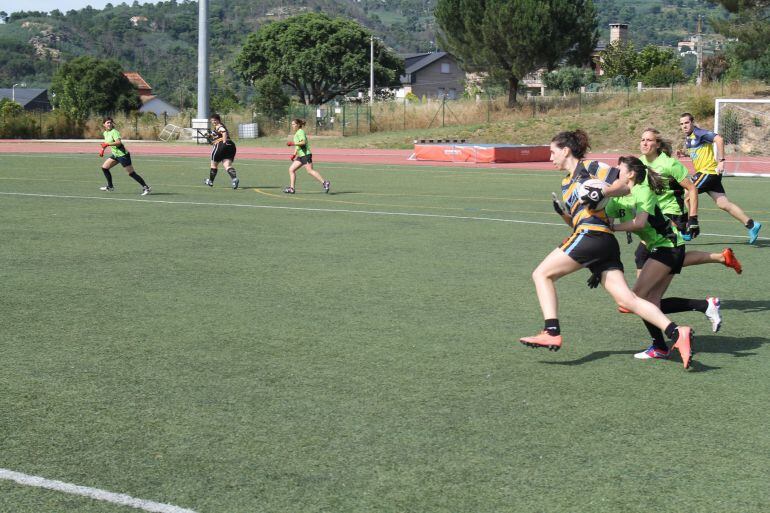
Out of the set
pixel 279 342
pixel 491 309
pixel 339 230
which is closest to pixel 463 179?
pixel 339 230

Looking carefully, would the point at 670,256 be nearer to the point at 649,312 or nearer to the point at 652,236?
the point at 652,236

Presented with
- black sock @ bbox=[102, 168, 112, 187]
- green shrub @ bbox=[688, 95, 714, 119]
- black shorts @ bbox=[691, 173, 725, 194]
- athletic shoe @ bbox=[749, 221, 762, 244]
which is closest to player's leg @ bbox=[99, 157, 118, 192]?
black sock @ bbox=[102, 168, 112, 187]

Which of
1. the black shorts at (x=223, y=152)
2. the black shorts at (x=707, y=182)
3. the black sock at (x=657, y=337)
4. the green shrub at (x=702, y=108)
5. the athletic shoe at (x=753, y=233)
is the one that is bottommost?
the black sock at (x=657, y=337)

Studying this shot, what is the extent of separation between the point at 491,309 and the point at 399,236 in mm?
5746

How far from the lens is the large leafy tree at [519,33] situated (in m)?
55.6

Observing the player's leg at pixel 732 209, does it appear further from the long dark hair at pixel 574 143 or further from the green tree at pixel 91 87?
the green tree at pixel 91 87

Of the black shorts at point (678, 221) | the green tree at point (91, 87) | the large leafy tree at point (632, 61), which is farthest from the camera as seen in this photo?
the large leafy tree at point (632, 61)

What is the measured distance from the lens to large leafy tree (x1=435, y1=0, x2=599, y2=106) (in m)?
55.6

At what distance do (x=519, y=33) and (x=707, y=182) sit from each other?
42.2 m

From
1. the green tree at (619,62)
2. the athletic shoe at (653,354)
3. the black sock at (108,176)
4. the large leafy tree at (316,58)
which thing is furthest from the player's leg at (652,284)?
the green tree at (619,62)

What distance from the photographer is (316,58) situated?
344 feet

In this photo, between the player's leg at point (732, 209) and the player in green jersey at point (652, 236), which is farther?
the player's leg at point (732, 209)

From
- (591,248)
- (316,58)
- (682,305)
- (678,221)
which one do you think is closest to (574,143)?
(591,248)

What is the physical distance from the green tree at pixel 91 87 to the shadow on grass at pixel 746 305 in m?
95.3
